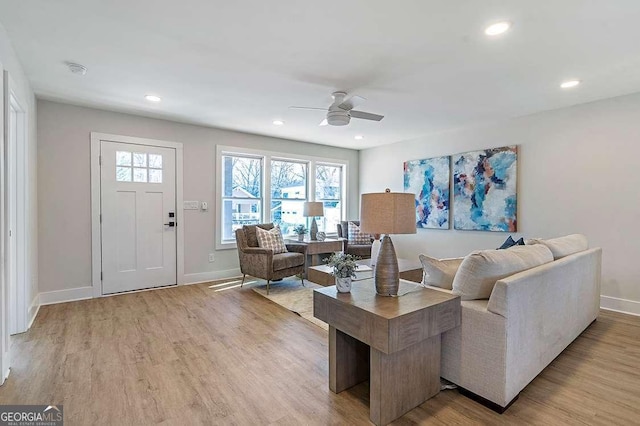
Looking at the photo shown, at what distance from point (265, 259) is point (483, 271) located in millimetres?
2910

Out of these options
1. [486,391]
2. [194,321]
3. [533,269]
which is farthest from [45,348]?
[533,269]

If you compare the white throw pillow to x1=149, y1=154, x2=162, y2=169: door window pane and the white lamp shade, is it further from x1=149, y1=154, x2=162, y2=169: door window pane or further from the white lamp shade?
x1=149, y1=154, x2=162, y2=169: door window pane

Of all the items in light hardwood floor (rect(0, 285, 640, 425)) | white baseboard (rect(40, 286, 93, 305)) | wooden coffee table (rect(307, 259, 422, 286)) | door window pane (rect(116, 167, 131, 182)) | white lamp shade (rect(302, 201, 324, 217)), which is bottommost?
light hardwood floor (rect(0, 285, 640, 425))

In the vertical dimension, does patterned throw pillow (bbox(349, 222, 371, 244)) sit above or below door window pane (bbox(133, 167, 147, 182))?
below

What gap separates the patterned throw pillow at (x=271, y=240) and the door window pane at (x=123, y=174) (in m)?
1.91

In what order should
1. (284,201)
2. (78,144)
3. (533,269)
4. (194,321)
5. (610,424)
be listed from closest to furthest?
1. (610,424)
2. (533,269)
3. (194,321)
4. (78,144)
5. (284,201)

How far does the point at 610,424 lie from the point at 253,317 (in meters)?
2.88

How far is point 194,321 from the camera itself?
10.8 ft

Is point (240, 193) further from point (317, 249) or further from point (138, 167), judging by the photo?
point (317, 249)

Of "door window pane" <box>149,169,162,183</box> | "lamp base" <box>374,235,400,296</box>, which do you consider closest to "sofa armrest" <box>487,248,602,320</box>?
"lamp base" <box>374,235,400,296</box>

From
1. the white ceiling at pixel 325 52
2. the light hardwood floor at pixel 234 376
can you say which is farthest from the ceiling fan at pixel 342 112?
the light hardwood floor at pixel 234 376

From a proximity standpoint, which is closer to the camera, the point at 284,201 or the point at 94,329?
the point at 94,329

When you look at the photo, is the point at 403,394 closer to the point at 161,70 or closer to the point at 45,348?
the point at 45,348

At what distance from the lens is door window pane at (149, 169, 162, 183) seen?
448 centimetres
